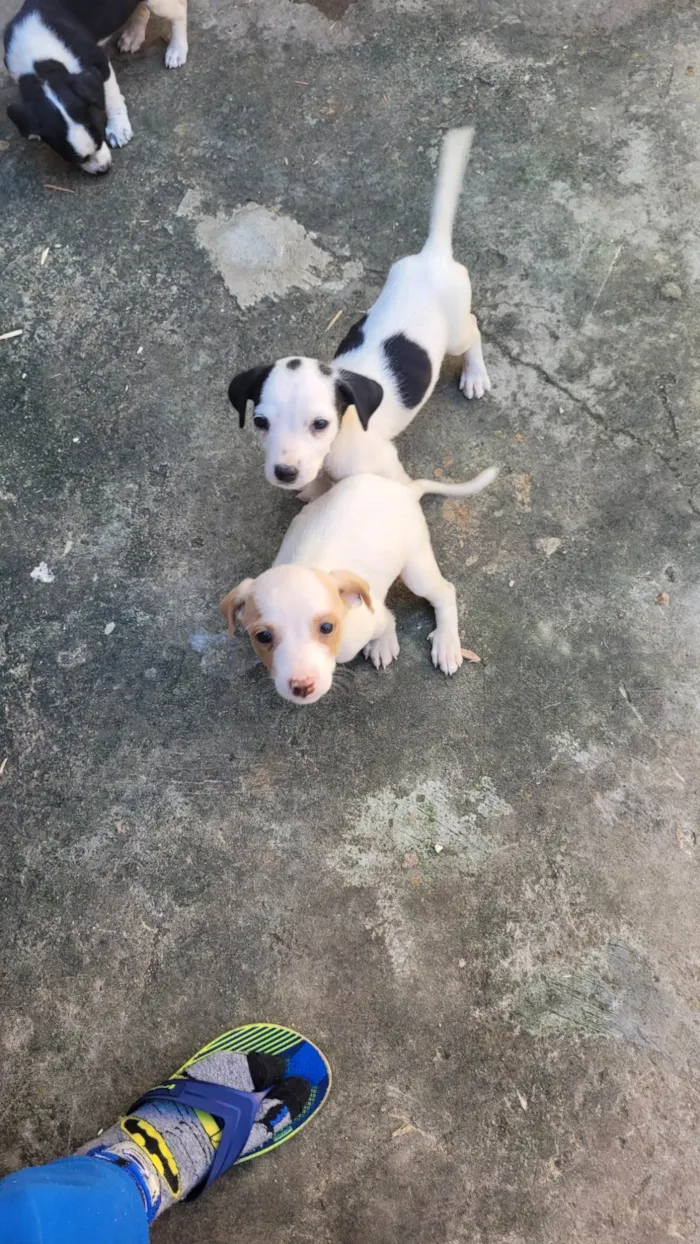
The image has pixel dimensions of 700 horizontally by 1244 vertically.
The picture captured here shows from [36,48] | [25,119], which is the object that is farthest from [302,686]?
[36,48]

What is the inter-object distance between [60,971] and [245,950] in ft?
2.21

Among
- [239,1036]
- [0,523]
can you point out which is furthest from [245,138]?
[239,1036]

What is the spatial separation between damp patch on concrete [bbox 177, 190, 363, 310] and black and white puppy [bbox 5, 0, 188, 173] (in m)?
0.54

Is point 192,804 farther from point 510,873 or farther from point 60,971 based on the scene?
point 510,873

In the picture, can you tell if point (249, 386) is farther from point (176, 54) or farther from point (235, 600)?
point (176, 54)

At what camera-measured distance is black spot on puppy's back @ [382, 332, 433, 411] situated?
3.13 m

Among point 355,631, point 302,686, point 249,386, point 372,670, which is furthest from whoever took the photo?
point 372,670

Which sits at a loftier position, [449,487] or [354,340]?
[354,340]

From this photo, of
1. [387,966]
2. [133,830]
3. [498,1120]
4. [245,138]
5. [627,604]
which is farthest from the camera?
[245,138]

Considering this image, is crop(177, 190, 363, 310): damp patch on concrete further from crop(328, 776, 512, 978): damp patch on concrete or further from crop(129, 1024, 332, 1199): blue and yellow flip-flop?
crop(129, 1024, 332, 1199): blue and yellow flip-flop

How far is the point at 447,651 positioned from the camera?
3.20 m

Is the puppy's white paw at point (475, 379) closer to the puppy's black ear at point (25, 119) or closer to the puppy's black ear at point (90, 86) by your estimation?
the puppy's black ear at point (90, 86)

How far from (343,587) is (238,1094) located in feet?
5.66

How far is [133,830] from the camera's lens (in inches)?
121
